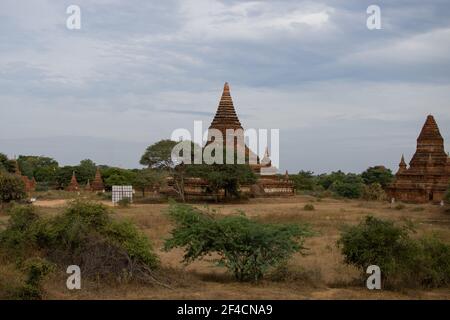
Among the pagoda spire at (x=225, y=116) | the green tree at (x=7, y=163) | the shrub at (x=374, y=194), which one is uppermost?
the pagoda spire at (x=225, y=116)

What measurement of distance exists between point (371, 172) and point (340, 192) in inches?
632

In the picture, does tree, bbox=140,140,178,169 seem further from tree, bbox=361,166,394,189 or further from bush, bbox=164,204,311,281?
tree, bbox=361,166,394,189

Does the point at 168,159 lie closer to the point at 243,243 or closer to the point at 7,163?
the point at 7,163

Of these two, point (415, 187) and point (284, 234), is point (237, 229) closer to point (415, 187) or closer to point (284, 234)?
point (284, 234)

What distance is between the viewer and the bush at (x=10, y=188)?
33250 mm

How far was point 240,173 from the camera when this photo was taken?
1516 inches

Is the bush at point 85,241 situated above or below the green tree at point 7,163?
below

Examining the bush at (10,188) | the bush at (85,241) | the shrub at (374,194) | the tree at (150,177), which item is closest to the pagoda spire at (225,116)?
the tree at (150,177)

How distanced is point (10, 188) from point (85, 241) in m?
22.9

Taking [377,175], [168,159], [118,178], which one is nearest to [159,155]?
[168,159]

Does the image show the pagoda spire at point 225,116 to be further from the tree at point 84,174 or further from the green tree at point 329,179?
the green tree at point 329,179

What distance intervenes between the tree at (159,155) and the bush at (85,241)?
29385 millimetres

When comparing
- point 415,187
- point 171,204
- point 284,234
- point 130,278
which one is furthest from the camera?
point 415,187
